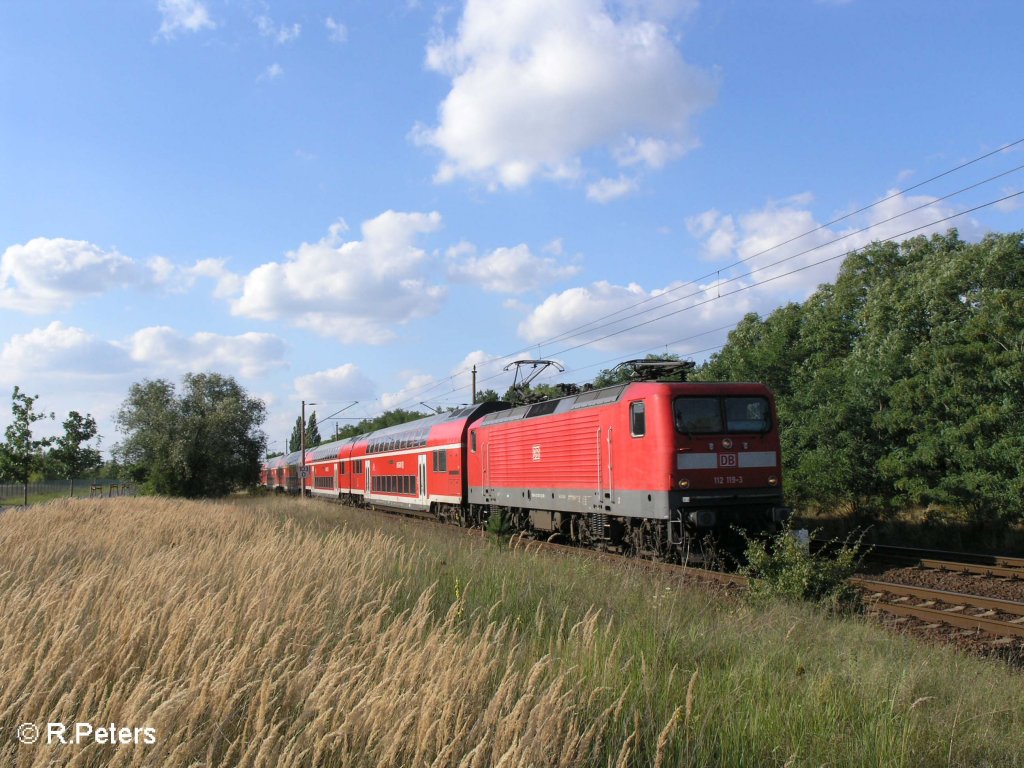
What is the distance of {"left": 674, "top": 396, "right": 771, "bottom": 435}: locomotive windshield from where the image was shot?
45.3ft

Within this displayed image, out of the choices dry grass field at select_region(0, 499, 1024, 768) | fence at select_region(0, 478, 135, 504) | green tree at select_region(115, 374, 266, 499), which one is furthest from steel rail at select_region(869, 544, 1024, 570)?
fence at select_region(0, 478, 135, 504)

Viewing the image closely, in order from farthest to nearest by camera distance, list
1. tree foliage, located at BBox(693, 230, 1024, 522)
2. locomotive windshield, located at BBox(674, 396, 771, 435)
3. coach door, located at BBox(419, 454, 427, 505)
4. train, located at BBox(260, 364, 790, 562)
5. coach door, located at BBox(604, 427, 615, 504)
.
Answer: coach door, located at BBox(419, 454, 427, 505), tree foliage, located at BBox(693, 230, 1024, 522), coach door, located at BBox(604, 427, 615, 504), locomotive windshield, located at BBox(674, 396, 771, 435), train, located at BBox(260, 364, 790, 562)

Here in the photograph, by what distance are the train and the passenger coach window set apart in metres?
0.02

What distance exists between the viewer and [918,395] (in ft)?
68.6

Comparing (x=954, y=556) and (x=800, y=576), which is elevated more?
(x=800, y=576)

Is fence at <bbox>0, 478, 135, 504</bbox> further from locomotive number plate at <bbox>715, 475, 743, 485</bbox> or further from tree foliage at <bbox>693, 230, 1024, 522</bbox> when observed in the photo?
locomotive number plate at <bbox>715, 475, 743, 485</bbox>

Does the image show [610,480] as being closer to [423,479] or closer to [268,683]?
[268,683]

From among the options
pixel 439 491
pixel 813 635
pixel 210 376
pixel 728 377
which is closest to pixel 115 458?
pixel 210 376

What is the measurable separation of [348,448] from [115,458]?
53.8 feet

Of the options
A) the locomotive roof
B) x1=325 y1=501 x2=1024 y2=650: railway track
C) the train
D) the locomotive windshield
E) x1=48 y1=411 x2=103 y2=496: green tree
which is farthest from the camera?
x1=48 y1=411 x2=103 y2=496: green tree

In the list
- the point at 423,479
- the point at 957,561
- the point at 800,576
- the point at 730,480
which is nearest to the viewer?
the point at 800,576

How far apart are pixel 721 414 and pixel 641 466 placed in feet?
6.04

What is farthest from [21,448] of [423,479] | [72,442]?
[423,479]

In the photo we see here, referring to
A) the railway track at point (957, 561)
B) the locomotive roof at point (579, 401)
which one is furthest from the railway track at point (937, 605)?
the locomotive roof at point (579, 401)
